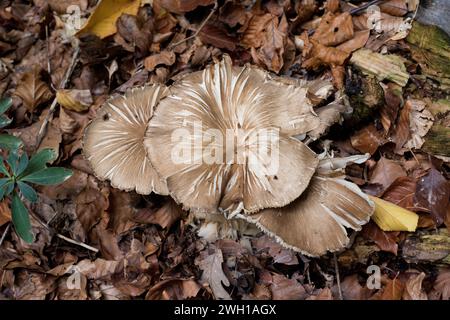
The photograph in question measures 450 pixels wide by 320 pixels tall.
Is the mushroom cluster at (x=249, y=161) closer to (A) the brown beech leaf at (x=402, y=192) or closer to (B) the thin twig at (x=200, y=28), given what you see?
(A) the brown beech leaf at (x=402, y=192)

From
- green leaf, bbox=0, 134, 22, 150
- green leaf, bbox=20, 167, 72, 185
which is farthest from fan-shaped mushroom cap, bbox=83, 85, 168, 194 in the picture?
green leaf, bbox=0, 134, 22, 150

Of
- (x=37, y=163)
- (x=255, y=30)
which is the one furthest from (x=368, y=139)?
(x=37, y=163)

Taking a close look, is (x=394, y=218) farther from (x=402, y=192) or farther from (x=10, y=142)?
(x=10, y=142)

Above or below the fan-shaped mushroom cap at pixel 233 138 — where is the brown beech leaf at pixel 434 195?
below

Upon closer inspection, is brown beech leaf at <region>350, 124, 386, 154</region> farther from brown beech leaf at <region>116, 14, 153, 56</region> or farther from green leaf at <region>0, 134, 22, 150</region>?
green leaf at <region>0, 134, 22, 150</region>

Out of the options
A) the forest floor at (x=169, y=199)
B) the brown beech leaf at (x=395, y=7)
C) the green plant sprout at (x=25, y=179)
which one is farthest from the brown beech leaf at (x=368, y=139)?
the green plant sprout at (x=25, y=179)

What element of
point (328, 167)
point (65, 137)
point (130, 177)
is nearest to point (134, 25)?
point (65, 137)
